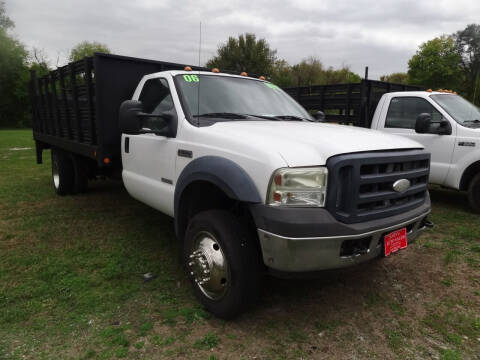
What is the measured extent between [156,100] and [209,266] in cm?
200

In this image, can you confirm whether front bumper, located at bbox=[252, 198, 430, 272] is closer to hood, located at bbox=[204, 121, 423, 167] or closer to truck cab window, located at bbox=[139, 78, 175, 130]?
hood, located at bbox=[204, 121, 423, 167]

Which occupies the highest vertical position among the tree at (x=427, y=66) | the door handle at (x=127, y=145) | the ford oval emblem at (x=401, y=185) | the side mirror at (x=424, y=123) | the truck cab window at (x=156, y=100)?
the tree at (x=427, y=66)

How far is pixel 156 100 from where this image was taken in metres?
3.86

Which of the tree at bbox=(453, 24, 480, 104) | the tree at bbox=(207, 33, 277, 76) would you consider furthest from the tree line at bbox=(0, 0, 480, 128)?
the tree at bbox=(453, 24, 480, 104)

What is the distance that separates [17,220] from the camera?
5070 mm

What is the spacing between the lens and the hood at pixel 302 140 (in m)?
A: 2.35

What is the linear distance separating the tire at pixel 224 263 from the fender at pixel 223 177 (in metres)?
0.28

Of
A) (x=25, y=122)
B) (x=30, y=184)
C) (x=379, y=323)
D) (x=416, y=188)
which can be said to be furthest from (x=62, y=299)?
(x=25, y=122)

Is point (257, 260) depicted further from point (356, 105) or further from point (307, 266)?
point (356, 105)

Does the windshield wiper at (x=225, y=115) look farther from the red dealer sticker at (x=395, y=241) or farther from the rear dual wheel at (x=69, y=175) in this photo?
the rear dual wheel at (x=69, y=175)

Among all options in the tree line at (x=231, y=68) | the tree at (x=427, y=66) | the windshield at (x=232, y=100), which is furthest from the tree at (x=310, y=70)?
the windshield at (x=232, y=100)

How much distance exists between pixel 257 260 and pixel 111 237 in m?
2.61

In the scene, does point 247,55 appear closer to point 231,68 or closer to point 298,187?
point 231,68

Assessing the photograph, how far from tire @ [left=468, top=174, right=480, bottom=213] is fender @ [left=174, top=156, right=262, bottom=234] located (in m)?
4.51
